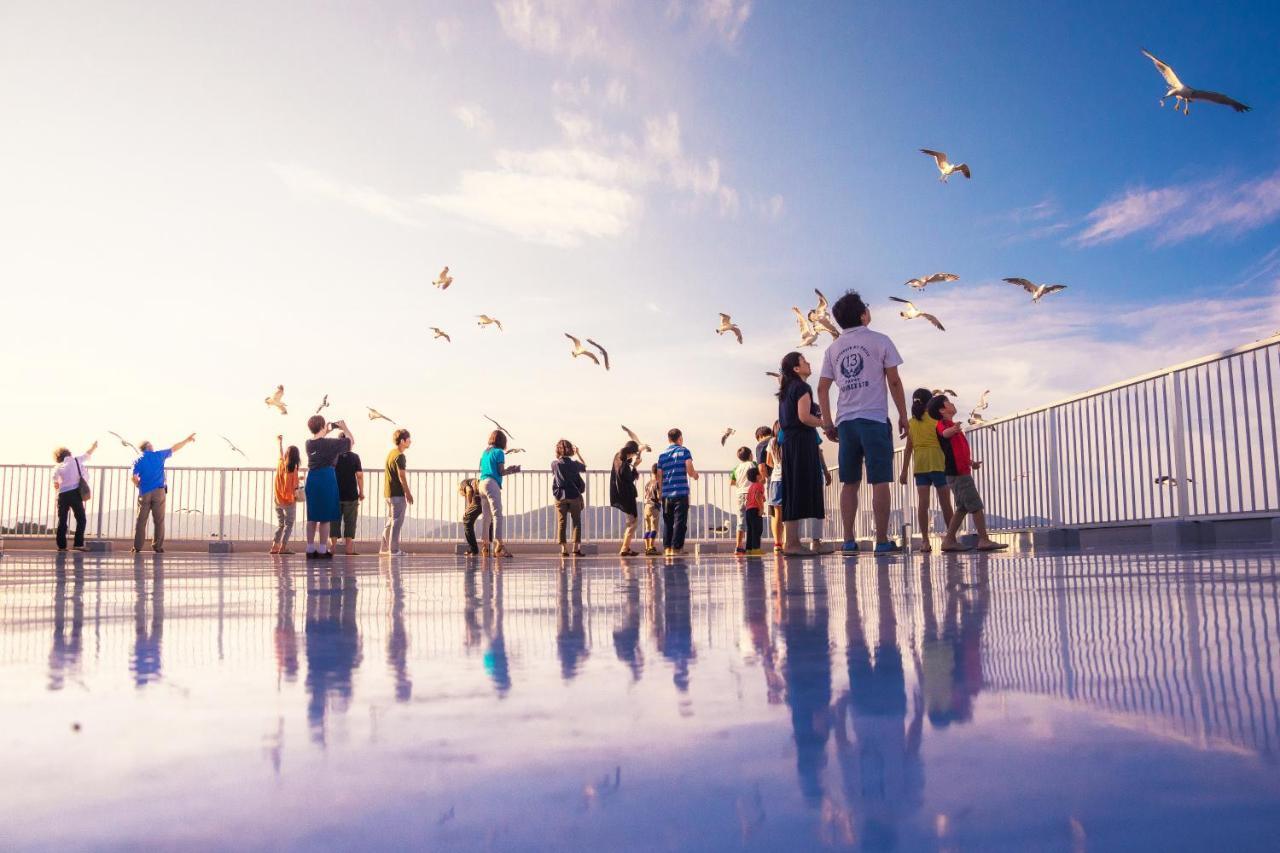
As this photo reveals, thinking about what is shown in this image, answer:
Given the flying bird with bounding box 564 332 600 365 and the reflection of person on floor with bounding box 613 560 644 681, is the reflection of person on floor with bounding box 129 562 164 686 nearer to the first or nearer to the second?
the reflection of person on floor with bounding box 613 560 644 681

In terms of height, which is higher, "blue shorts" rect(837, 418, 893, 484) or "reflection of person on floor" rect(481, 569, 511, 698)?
"blue shorts" rect(837, 418, 893, 484)

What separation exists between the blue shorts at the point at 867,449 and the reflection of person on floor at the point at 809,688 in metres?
4.97

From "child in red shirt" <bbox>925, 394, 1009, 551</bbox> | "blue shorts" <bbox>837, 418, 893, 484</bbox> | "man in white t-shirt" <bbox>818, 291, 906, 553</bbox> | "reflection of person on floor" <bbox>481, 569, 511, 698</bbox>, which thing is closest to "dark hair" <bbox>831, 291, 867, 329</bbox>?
"man in white t-shirt" <bbox>818, 291, 906, 553</bbox>

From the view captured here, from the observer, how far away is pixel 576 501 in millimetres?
14305

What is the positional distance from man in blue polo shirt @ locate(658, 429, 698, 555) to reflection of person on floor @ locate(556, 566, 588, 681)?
10179 mm

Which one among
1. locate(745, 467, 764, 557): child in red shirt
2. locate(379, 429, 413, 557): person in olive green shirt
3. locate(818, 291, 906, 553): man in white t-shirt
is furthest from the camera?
locate(379, 429, 413, 557): person in olive green shirt

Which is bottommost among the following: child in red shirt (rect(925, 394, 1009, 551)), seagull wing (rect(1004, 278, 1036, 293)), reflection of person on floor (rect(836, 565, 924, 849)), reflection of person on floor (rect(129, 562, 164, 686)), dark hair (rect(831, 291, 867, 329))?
reflection of person on floor (rect(129, 562, 164, 686))

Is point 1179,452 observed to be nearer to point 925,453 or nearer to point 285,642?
point 925,453

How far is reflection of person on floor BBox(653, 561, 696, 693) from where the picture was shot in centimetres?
134

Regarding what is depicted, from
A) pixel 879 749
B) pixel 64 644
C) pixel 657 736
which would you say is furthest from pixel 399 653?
pixel 879 749

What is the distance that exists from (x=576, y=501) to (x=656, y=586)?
35.1 ft

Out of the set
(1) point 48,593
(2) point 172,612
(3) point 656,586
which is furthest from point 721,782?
(1) point 48,593

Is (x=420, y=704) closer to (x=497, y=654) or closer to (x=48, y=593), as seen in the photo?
(x=497, y=654)

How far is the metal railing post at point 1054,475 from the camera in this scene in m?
12.0
